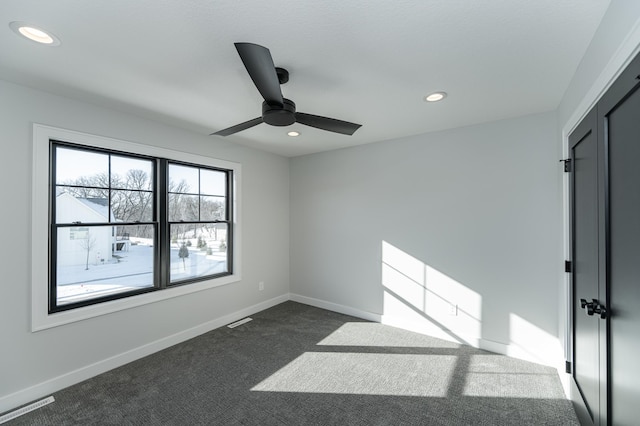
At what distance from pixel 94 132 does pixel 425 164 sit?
3.59 metres

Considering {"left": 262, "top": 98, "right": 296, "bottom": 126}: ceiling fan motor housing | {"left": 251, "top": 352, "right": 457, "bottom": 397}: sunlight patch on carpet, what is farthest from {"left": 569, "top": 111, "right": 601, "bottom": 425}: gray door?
{"left": 262, "top": 98, "right": 296, "bottom": 126}: ceiling fan motor housing

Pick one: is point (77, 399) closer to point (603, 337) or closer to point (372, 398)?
point (372, 398)

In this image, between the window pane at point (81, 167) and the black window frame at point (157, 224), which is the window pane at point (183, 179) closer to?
the black window frame at point (157, 224)

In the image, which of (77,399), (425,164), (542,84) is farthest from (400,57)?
(77,399)

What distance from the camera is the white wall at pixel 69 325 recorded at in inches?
88.5

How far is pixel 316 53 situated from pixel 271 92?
1.37 ft

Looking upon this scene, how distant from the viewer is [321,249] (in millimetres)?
4594

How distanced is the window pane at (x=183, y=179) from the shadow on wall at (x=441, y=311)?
2.67 m

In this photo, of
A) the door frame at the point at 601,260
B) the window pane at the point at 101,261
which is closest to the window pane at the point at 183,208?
the window pane at the point at 101,261

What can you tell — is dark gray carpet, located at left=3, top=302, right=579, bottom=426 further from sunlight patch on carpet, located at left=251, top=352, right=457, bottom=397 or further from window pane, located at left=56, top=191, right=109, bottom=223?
window pane, located at left=56, top=191, right=109, bottom=223

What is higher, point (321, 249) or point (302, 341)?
point (321, 249)

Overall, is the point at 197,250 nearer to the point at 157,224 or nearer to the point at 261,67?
the point at 157,224

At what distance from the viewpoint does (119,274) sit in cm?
296

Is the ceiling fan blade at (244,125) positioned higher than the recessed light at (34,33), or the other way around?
the recessed light at (34,33)
